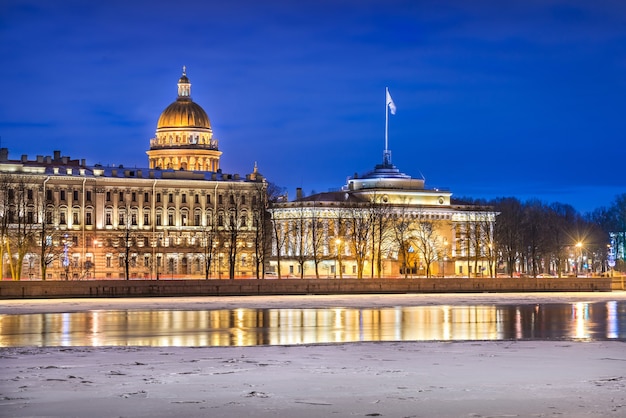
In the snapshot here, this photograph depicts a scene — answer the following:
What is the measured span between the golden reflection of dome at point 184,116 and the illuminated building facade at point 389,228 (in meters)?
22.6

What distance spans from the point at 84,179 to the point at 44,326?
78078 millimetres

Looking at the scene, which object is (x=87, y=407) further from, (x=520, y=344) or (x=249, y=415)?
(x=520, y=344)

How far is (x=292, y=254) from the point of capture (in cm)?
12300

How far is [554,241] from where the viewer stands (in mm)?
130750

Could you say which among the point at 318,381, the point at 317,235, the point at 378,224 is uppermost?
the point at 378,224

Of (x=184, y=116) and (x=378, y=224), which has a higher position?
(x=184, y=116)

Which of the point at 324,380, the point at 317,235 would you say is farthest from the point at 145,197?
the point at 324,380

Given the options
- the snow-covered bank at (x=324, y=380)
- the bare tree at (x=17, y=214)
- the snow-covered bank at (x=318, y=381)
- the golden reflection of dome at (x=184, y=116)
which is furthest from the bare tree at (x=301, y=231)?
the snow-covered bank at (x=318, y=381)

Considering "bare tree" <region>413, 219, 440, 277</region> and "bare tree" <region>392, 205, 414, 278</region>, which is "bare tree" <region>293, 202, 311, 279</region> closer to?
"bare tree" <region>392, 205, 414, 278</region>

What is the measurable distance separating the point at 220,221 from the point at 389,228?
20.1m

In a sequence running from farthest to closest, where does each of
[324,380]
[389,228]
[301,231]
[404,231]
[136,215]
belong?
[136,215] → [404,231] → [301,231] → [389,228] → [324,380]

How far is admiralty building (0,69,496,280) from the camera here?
115 m

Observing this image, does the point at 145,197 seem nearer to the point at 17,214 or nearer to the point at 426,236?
the point at 426,236

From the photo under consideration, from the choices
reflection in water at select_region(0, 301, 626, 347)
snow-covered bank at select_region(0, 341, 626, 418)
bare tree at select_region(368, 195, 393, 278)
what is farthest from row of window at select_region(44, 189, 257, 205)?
snow-covered bank at select_region(0, 341, 626, 418)
